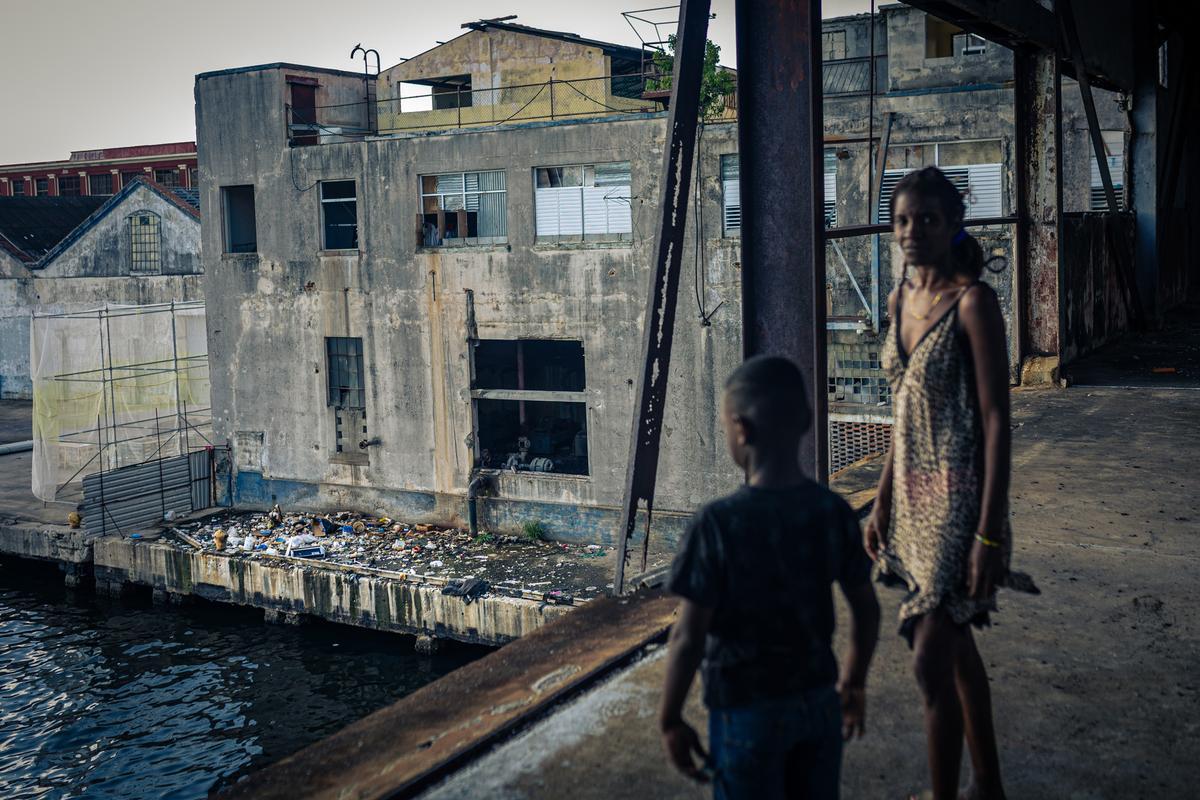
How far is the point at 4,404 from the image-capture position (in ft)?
113

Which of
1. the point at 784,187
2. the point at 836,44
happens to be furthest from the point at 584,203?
the point at 784,187

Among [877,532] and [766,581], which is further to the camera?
[877,532]

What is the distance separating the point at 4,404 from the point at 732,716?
3733 centimetres

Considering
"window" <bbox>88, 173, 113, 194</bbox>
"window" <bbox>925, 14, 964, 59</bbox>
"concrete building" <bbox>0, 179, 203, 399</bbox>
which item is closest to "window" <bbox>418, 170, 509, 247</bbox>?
"window" <bbox>925, 14, 964, 59</bbox>

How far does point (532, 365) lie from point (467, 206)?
3420 mm

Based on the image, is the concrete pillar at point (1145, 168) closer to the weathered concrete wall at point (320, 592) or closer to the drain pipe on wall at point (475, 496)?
the weathered concrete wall at point (320, 592)

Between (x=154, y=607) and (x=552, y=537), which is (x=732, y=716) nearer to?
(x=552, y=537)

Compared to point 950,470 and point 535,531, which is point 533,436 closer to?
point 535,531

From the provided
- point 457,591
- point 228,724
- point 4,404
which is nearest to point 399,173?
point 457,591

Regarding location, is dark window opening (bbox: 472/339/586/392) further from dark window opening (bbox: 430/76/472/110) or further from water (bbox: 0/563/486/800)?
dark window opening (bbox: 430/76/472/110)

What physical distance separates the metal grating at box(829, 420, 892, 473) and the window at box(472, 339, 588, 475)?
469 cm

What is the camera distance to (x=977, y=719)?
285cm

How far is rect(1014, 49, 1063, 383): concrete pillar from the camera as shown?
9258 millimetres

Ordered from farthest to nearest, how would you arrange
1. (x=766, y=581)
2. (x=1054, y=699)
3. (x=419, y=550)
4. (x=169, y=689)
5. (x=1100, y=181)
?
Answer: (x=419, y=550) → (x=1100, y=181) → (x=169, y=689) → (x=1054, y=699) → (x=766, y=581)
